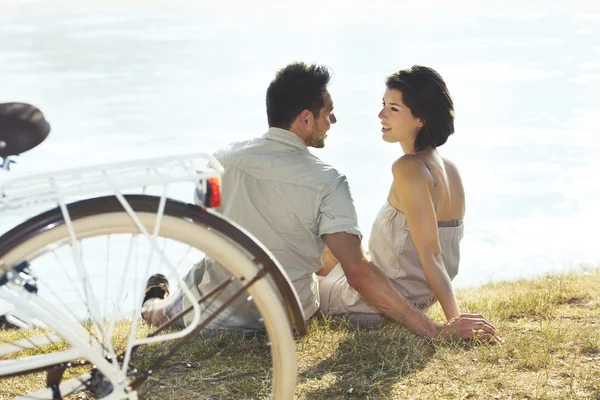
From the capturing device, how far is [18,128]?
2469 mm

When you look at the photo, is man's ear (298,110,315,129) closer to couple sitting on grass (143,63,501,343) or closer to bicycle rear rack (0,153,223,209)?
couple sitting on grass (143,63,501,343)

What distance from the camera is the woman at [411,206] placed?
4012mm

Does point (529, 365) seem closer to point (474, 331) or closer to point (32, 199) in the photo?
point (474, 331)

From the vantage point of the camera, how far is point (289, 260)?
3.92m

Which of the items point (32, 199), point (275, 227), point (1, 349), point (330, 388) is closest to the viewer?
point (32, 199)

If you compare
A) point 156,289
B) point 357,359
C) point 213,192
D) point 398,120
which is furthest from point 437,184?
point 213,192

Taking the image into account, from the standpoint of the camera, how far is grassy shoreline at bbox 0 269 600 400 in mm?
3273

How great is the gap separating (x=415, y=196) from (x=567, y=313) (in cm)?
115

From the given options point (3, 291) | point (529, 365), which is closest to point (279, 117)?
point (529, 365)

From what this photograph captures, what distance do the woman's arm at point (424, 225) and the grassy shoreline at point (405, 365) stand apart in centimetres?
27

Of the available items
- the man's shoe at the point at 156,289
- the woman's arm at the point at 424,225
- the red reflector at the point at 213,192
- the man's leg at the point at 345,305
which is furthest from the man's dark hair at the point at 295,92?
the red reflector at the point at 213,192

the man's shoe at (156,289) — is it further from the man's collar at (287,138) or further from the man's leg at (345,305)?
the man's collar at (287,138)

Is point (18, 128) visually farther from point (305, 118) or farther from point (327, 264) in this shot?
point (327, 264)

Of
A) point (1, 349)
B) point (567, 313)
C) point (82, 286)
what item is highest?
point (82, 286)
